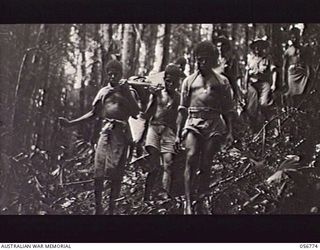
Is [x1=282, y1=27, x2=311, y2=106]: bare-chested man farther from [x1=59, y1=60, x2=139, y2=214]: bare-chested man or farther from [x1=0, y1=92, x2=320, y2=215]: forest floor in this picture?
[x1=59, y1=60, x2=139, y2=214]: bare-chested man

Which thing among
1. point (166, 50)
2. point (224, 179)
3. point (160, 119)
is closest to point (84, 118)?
point (160, 119)

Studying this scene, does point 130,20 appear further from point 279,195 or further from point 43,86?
point 279,195

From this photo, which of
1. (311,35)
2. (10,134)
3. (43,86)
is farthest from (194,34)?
(10,134)

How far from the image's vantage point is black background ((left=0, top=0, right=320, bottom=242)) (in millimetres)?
2109

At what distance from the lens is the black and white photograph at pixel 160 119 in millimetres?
2123

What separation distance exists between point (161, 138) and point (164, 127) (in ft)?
0.13

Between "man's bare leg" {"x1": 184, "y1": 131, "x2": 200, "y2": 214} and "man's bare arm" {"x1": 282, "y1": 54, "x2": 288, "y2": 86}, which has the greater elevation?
"man's bare arm" {"x1": 282, "y1": 54, "x2": 288, "y2": 86}

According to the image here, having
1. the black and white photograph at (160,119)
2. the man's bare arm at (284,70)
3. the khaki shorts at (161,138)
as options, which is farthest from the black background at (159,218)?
the khaki shorts at (161,138)

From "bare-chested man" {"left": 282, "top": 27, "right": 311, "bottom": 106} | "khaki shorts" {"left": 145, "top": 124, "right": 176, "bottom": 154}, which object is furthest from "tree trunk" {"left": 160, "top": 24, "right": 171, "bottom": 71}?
"bare-chested man" {"left": 282, "top": 27, "right": 311, "bottom": 106}

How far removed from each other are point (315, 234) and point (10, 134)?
1.14 m

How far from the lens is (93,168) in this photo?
2139 mm

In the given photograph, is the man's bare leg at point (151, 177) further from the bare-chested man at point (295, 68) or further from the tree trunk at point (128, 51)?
the bare-chested man at point (295, 68)

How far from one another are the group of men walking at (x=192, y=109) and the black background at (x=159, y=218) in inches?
2.9

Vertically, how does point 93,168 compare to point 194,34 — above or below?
below
